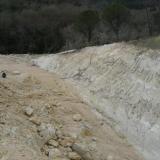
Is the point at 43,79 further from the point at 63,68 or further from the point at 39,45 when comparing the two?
Answer: the point at 39,45

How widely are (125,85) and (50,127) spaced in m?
3.52

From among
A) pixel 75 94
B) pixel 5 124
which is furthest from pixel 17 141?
pixel 75 94

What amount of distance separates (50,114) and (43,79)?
3072 millimetres

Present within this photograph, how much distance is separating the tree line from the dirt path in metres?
13.3

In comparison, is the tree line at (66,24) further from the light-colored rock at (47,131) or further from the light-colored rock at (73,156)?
the light-colored rock at (73,156)

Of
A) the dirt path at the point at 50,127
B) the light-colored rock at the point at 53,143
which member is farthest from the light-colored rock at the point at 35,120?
the light-colored rock at the point at 53,143

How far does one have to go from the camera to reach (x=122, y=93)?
15.0 metres

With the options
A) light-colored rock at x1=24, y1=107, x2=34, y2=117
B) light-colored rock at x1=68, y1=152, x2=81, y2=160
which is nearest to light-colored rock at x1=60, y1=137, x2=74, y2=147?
light-colored rock at x1=68, y1=152, x2=81, y2=160

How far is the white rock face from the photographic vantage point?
13.4 metres

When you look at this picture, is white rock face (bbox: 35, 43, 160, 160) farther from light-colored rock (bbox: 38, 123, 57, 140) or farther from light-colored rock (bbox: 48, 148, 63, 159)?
light-colored rock (bbox: 48, 148, 63, 159)

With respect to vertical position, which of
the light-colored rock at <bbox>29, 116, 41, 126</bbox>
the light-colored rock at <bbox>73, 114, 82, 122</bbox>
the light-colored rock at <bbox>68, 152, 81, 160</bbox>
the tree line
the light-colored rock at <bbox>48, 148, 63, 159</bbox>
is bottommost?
the tree line

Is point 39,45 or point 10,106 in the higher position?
point 10,106

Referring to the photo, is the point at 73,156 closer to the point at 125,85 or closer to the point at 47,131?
the point at 47,131

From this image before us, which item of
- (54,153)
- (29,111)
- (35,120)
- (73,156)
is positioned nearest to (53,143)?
(54,153)
